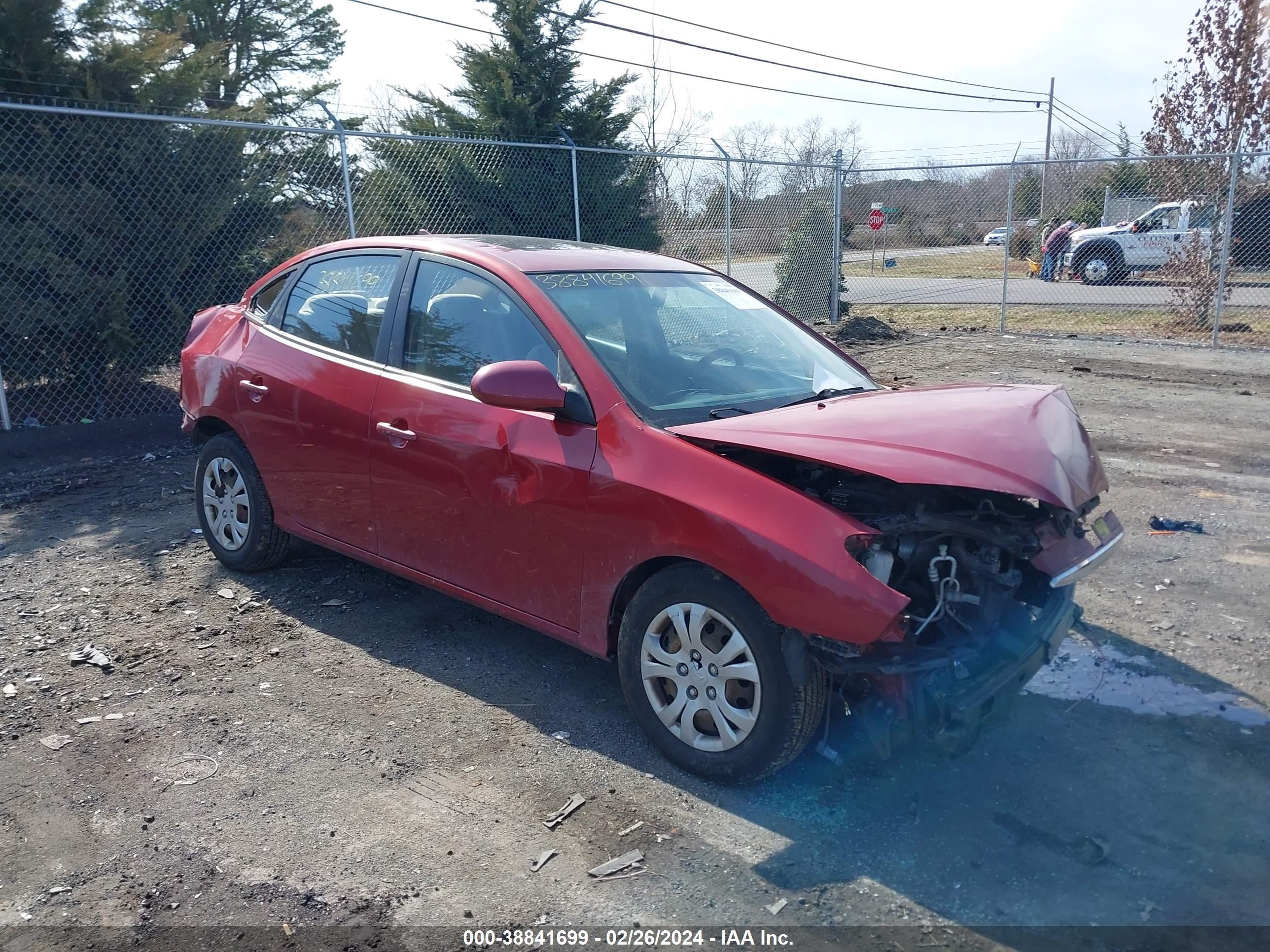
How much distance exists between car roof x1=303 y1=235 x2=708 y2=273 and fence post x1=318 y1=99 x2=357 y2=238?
498cm

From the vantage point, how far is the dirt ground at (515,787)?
284 cm

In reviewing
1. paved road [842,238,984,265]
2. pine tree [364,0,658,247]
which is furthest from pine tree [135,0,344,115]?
paved road [842,238,984,265]

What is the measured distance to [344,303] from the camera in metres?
4.89

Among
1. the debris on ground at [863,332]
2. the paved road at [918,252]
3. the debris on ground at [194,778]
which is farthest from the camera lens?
the paved road at [918,252]

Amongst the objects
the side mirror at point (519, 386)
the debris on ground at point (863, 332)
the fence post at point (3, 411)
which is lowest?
the fence post at point (3, 411)

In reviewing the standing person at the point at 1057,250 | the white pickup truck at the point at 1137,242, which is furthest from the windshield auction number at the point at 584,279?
the standing person at the point at 1057,250

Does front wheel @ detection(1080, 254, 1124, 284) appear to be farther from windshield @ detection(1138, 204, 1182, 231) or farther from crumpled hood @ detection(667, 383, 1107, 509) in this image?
crumpled hood @ detection(667, 383, 1107, 509)

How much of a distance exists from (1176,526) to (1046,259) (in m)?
20.3

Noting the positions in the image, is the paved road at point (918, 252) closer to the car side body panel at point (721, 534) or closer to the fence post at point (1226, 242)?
the fence post at point (1226, 242)

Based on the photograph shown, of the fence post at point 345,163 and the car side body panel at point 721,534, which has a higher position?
the fence post at point 345,163

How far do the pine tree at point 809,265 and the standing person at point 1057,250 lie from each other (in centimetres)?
1049

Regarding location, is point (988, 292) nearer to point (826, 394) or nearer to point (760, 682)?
point (826, 394)

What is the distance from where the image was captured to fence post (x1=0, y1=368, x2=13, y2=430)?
331 inches

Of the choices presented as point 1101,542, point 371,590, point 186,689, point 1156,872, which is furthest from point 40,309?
point 1156,872
